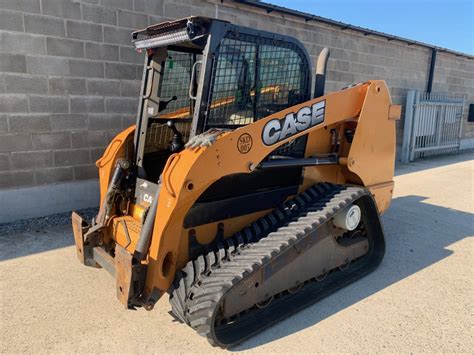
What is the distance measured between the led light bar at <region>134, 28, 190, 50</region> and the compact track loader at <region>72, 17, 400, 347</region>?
0.8 inches

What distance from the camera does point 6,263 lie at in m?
4.02

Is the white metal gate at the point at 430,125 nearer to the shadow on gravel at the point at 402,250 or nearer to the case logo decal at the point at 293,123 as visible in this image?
the shadow on gravel at the point at 402,250

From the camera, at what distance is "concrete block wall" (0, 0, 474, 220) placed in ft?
16.4

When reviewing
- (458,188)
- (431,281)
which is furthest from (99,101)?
(458,188)

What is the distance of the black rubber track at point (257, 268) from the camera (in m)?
2.66

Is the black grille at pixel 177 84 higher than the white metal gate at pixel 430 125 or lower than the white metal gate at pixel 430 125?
higher

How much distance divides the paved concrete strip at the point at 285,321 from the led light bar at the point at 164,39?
2.12 meters

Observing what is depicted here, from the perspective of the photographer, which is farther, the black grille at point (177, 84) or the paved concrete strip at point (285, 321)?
the black grille at point (177, 84)

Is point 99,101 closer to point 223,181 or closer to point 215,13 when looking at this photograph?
point 215,13

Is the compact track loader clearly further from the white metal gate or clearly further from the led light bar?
the white metal gate

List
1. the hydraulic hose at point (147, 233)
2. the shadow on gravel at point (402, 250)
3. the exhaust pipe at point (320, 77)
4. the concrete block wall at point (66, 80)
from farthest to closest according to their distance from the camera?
1. the concrete block wall at point (66, 80)
2. the exhaust pipe at point (320, 77)
3. the shadow on gravel at point (402, 250)
4. the hydraulic hose at point (147, 233)

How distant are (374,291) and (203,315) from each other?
1700 millimetres

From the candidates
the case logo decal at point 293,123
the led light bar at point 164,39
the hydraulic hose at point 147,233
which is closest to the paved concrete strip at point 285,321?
the hydraulic hose at point 147,233

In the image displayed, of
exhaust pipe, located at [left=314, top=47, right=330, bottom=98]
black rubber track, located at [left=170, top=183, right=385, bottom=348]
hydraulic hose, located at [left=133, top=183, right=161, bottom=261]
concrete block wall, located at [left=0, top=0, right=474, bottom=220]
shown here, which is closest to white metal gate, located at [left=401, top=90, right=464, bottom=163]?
concrete block wall, located at [left=0, top=0, right=474, bottom=220]
